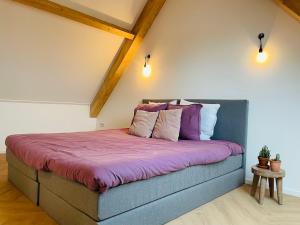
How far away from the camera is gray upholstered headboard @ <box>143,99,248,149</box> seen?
3051 millimetres

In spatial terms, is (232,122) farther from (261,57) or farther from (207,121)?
(261,57)

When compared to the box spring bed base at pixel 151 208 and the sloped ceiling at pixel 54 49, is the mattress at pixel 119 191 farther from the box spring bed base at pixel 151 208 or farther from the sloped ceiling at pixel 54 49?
the sloped ceiling at pixel 54 49

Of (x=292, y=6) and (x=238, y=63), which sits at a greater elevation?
(x=292, y=6)

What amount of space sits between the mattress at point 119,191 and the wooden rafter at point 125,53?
2.80 meters

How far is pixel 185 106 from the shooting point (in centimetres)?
318

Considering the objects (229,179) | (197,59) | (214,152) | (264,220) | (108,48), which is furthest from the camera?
(108,48)

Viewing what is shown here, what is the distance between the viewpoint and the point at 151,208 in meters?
1.83

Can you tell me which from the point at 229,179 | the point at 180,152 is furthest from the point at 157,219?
the point at 229,179

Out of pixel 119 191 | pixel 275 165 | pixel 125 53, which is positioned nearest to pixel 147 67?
pixel 125 53

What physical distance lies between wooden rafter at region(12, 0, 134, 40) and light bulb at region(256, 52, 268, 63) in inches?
84.8

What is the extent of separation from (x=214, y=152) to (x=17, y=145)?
1982 millimetres

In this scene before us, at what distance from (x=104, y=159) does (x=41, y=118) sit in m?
3.40

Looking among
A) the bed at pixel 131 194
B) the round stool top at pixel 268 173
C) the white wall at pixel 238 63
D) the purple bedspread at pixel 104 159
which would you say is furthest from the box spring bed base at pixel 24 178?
the white wall at pixel 238 63

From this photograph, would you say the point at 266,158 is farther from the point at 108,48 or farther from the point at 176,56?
the point at 108,48
